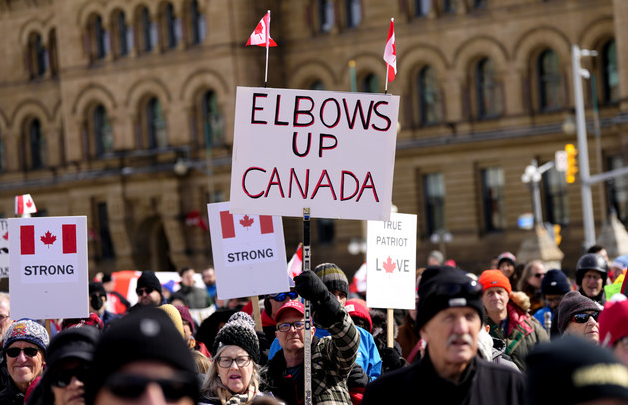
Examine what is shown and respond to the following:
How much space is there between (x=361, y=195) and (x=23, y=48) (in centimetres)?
4631

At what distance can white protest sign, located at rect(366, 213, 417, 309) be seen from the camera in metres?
9.39

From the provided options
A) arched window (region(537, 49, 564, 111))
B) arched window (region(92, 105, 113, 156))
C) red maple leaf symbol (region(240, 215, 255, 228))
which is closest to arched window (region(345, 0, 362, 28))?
arched window (region(537, 49, 564, 111))

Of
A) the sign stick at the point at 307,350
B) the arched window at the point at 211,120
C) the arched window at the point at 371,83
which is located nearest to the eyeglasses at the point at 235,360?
the sign stick at the point at 307,350

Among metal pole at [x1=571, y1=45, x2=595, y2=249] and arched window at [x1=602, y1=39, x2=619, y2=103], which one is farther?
arched window at [x1=602, y1=39, x2=619, y2=103]

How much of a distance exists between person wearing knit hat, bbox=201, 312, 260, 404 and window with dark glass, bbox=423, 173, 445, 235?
3421 centimetres

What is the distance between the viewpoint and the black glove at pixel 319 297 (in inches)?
230

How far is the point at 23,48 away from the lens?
51.3m

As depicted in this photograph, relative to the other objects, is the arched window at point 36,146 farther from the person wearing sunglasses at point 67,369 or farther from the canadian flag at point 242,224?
the person wearing sunglasses at point 67,369

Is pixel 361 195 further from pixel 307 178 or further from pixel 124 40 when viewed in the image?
pixel 124 40

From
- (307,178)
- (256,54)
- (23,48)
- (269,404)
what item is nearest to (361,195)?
(307,178)

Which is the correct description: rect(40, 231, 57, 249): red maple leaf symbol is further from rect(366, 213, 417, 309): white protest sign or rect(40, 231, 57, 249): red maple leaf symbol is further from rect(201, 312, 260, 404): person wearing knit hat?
rect(201, 312, 260, 404): person wearing knit hat

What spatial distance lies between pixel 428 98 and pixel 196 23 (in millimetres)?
9366

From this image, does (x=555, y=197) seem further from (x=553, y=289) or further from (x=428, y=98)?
(x=553, y=289)

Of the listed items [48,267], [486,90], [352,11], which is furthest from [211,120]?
[48,267]
